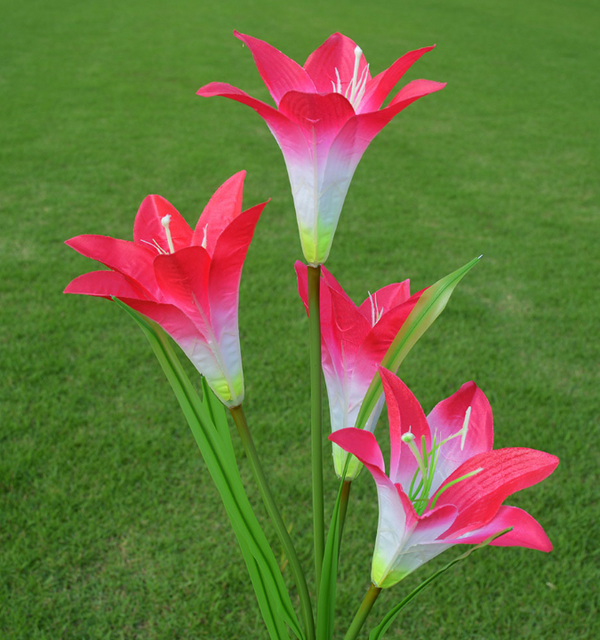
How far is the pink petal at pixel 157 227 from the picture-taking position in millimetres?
604

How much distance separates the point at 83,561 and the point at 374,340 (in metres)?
1.34

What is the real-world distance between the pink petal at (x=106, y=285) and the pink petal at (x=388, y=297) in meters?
0.24

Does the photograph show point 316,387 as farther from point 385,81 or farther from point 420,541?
point 385,81

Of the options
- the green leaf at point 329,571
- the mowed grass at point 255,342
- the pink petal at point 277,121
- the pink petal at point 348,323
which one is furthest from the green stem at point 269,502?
the mowed grass at point 255,342

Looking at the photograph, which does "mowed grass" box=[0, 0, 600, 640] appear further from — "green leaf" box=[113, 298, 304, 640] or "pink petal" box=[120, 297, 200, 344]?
"pink petal" box=[120, 297, 200, 344]

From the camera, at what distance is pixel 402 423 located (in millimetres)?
511

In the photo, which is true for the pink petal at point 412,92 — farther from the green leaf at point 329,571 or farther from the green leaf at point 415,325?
the green leaf at point 329,571

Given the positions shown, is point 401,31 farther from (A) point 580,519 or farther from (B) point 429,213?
(A) point 580,519

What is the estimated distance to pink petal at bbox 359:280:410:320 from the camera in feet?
2.08

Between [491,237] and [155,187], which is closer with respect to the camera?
[491,237]

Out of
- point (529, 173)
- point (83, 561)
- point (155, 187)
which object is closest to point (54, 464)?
point (83, 561)

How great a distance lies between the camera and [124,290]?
52 cm

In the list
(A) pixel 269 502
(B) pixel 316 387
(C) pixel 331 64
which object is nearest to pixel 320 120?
(C) pixel 331 64

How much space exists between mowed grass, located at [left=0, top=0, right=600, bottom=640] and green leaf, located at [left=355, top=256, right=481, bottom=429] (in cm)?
111
